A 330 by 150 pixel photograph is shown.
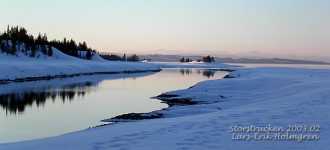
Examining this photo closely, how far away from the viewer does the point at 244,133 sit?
1139 centimetres

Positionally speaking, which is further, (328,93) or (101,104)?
(101,104)

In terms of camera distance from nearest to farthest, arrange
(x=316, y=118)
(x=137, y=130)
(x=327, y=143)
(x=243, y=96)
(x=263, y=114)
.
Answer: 1. (x=327, y=143)
2. (x=137, y=130)
3. (x=316, y=118)
4. (x=263, y=114)
5. (x=243, y=96)

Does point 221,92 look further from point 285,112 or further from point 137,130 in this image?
point 137,130

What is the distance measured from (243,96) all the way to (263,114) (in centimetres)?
1430

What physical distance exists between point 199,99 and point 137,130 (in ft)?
56.5

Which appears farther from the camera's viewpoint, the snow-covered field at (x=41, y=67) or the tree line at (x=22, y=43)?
the tree line at (x=22, y=43)

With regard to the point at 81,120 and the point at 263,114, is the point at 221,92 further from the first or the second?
the point at 263,114

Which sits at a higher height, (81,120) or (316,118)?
(316,118)

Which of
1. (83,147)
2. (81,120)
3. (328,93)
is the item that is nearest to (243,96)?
(328,93)

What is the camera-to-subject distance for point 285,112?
1508 centimetres

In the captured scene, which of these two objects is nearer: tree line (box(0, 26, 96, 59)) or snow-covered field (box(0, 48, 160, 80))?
snow-covered field (box(0, 48, 160, 80))

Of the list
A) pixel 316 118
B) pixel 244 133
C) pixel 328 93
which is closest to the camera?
pixel 244 133

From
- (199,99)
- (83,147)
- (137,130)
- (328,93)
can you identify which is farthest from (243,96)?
(83,147)

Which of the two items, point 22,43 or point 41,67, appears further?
point 22,43
